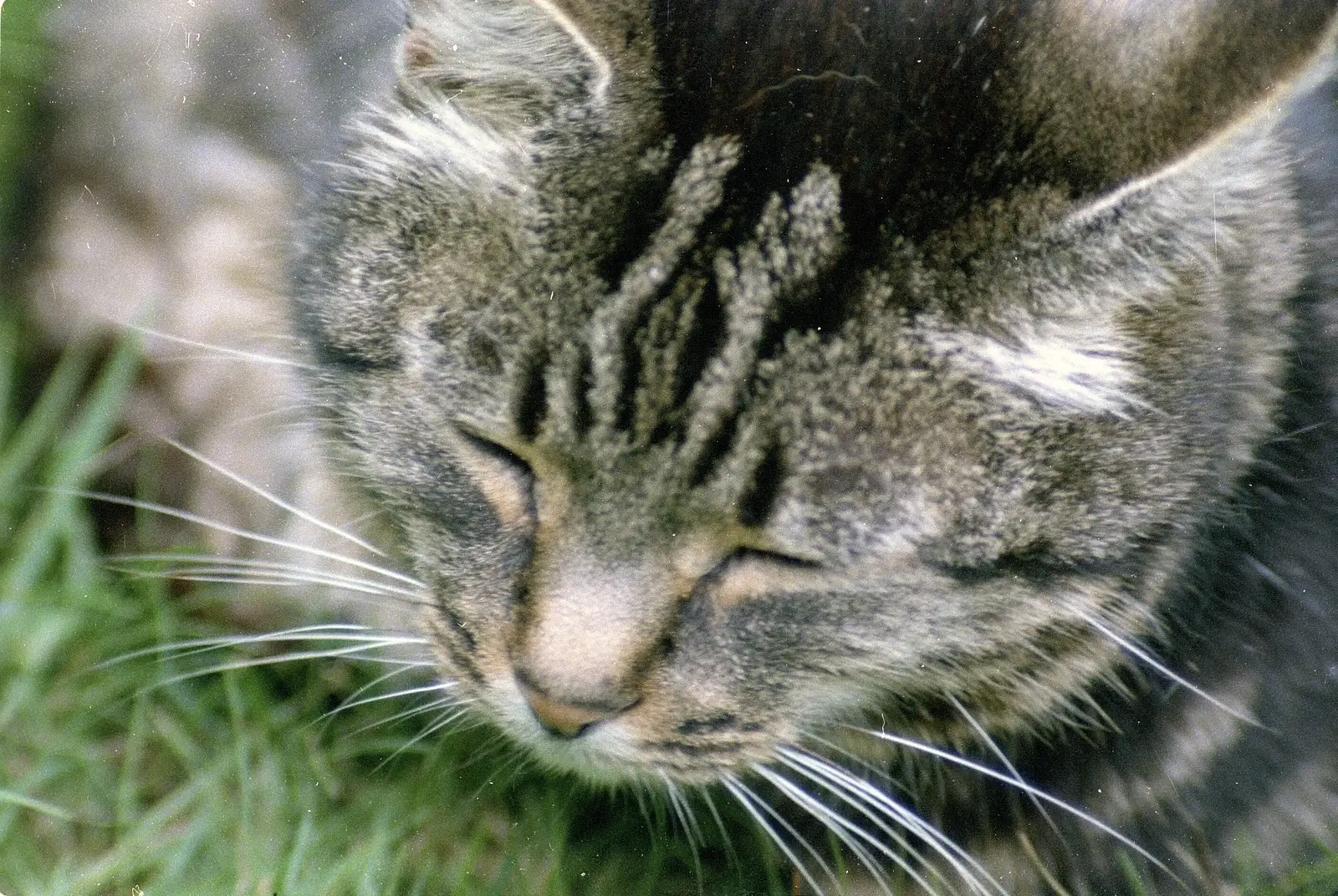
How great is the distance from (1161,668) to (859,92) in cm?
59

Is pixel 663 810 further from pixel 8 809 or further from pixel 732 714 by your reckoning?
pixel 8 809

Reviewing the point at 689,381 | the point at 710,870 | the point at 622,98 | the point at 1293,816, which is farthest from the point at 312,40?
the point at 1293,816

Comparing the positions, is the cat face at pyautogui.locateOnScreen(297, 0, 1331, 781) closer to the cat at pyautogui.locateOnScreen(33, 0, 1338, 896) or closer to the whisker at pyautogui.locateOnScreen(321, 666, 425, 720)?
the cat at pyautogui.locateOnScreen(33, 0, 1338, 896)

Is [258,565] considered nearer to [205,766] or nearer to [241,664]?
[241,664]

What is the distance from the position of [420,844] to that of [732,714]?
1.50 feet

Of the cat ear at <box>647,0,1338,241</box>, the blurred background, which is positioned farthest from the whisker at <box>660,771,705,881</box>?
the cat ear at <box>647,0,1338,241</box>

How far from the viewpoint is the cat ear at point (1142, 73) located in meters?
0.88

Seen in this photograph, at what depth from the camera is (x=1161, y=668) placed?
1192mm

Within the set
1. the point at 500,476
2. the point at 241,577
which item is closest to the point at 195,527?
the point at 241,577

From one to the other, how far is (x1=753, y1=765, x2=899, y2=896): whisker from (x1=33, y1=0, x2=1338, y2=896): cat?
2 cm

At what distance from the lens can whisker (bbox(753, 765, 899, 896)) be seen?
1227mm

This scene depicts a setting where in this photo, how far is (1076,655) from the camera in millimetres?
1230

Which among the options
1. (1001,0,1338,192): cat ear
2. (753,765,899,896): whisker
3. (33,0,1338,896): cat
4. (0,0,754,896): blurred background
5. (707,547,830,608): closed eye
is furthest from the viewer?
(0,0,754,896): blurred background

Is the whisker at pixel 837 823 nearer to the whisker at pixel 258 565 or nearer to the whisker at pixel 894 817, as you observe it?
the whisker at pixel 894 817
